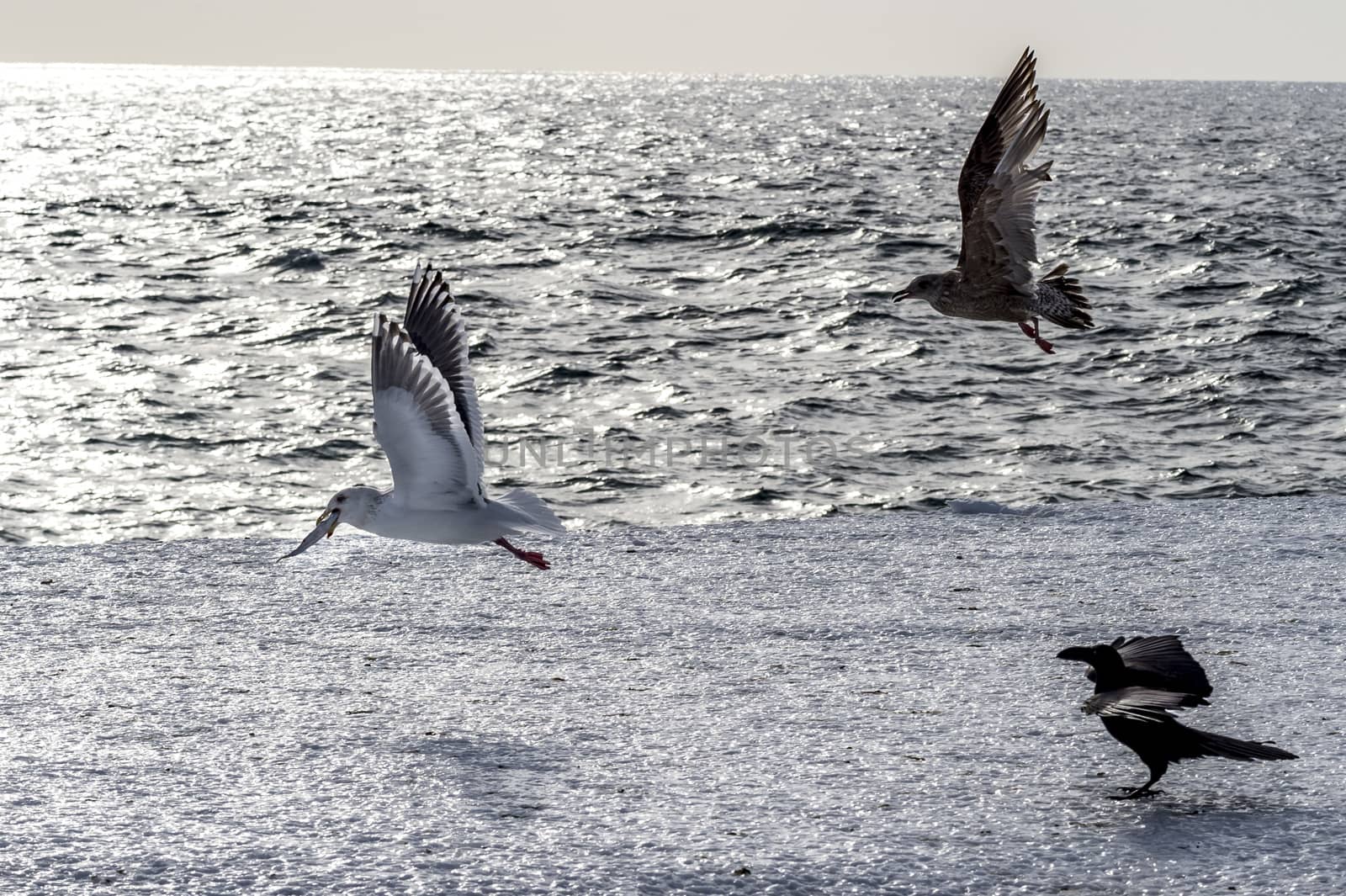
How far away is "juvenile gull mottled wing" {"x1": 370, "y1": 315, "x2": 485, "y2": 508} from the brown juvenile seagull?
2.70 metres

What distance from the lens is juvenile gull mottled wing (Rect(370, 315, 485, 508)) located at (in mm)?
5152

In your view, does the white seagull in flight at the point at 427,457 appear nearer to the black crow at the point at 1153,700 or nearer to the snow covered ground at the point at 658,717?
the snow covered ground at the point at 658,717

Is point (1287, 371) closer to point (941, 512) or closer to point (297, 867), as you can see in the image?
point (941, 512)

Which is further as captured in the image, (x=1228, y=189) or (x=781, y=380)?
(x=1228, y=189)

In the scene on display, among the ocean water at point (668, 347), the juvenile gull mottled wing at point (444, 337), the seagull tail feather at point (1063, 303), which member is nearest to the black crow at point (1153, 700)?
the juvenile gull mottled wing at point (444, 337)

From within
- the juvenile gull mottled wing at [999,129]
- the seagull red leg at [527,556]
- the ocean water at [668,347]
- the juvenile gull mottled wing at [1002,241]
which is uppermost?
the juvenile gull mottled wing at [999,129]

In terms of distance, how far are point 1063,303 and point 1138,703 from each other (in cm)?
334

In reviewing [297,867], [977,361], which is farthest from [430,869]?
[977,361]

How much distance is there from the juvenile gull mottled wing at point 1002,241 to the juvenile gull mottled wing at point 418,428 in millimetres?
2989

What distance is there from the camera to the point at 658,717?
557 cm

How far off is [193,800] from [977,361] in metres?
15.9

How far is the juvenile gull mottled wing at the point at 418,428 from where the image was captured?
16.9 feet

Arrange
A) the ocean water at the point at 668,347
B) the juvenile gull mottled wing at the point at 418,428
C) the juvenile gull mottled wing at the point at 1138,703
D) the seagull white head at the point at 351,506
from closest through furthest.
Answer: the juvenile gull mottled wing at the point at 1138,703 < the juvenile gull mottled wing at the point at 418,428 < the seagull white head at the point at 351,506 < the ocean water at the point at 668,347

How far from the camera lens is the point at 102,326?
73.8 ft
